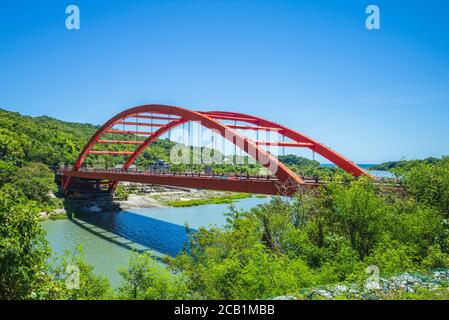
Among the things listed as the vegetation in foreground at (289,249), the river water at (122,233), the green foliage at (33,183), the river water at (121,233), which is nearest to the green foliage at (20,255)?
the vegetation in foreground at (289,249)

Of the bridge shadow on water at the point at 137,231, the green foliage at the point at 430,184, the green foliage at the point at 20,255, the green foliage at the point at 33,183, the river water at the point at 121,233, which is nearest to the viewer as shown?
the green foliage at the point at 20,255

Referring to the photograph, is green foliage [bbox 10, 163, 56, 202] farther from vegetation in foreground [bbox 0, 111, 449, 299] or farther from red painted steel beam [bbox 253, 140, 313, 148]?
vegetation in foreground [bbox 0, 111, 449, 299]

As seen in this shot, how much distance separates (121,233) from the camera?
30.9m

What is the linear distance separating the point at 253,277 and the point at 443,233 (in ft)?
21.8

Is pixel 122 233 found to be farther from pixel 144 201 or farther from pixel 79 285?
pixel 79 285

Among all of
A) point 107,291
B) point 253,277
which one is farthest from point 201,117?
point 253,277

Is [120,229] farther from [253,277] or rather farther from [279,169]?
[253,277]

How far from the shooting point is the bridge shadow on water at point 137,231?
2528cm

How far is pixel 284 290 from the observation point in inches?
345

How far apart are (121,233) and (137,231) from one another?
1329 mm

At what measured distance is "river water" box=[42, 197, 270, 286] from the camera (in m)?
22.7

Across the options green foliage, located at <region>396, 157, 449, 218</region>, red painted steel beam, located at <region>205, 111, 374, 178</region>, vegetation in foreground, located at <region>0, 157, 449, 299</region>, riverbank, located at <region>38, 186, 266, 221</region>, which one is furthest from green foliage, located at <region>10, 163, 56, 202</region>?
green foliage, located at <region>396, 157, 449, 218</region>

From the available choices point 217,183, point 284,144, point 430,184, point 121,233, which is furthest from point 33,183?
point 430,184

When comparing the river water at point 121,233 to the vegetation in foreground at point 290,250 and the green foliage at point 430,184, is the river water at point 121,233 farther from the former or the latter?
the green foliage at point 430,184
